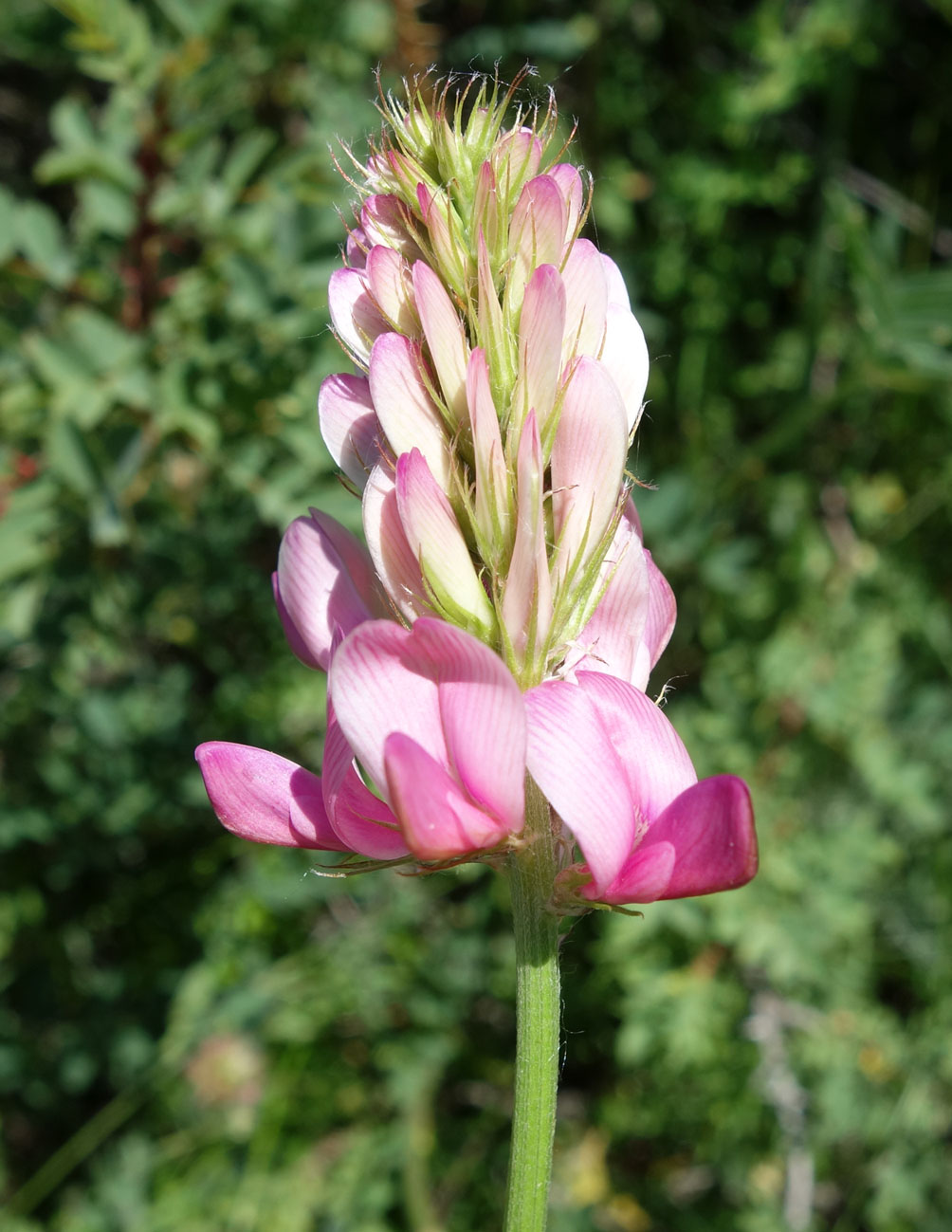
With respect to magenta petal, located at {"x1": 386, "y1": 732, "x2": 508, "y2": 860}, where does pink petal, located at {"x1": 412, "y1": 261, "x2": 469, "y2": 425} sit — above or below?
above

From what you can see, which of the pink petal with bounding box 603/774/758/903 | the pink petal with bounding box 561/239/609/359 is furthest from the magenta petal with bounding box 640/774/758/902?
the pink petal with bounding box 561/239/609/359

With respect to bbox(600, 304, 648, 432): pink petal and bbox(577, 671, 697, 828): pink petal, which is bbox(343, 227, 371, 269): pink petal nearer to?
bbox(600, 304, 648, 432): pink petal

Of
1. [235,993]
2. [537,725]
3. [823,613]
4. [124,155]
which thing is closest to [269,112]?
[124,155]

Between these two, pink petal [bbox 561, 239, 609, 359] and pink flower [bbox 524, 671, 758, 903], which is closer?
pink flower [bbox 524, 671, 758, 903]

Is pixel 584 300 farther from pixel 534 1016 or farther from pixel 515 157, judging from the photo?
pixel 534 1016

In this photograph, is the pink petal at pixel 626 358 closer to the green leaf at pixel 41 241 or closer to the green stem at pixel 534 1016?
the green stem at pixel 534 1016

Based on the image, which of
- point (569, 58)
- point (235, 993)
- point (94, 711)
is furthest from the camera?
point (569, 58)

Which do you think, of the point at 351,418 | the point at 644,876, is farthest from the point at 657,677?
the point at 644,876

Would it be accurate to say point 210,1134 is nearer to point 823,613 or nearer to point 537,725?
point 823,613
